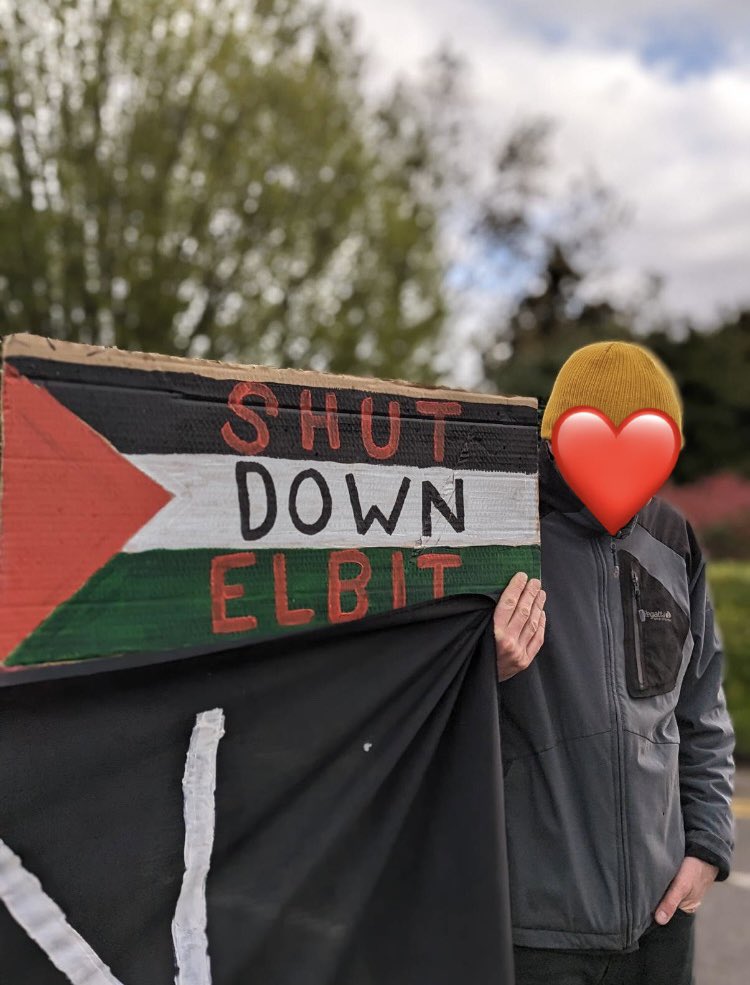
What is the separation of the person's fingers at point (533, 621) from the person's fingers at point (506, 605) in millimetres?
Answer: 38

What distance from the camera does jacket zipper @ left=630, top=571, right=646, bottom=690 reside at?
1755 mm

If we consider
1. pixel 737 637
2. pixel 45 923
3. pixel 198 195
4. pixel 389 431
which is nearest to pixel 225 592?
pixel 389 431

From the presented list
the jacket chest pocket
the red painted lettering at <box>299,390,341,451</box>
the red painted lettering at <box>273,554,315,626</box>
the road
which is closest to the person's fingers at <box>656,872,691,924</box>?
the jacket chest pocket

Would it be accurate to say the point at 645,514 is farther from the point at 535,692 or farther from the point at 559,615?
the point at 535,692

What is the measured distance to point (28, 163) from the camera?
392 inches

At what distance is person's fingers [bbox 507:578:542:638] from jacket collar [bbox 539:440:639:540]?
0.92 ft

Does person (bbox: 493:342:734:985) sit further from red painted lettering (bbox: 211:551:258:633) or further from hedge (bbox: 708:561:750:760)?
hedge (bbox: 708:561:750:760)

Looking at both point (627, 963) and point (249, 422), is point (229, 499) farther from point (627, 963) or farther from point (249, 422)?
point (627, 963)

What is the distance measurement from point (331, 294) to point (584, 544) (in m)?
10.4

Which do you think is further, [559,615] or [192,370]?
[559,615]

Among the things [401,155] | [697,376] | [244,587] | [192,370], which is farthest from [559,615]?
[697,376]

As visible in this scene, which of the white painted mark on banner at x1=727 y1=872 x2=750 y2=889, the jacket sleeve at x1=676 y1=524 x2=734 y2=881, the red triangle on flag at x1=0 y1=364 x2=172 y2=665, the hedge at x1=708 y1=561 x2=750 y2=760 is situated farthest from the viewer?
the hedge at x1=708 y1=561 x2=750 y2=760

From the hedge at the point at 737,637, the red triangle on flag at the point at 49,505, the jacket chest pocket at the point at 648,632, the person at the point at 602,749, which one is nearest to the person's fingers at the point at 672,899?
the person at the point at 602,749

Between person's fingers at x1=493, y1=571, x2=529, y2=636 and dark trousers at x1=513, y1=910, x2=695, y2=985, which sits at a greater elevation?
person's fingers at x1=493, y1=571, x2=529, y2=636
